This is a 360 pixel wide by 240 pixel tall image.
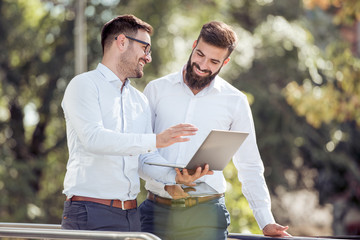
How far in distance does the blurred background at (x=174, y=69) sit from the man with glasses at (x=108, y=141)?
11.3 m

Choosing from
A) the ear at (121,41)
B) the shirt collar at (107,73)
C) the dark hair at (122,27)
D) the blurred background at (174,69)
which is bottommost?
the blurred background at (174,69)

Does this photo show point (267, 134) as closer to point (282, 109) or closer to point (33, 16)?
point (282, 109)

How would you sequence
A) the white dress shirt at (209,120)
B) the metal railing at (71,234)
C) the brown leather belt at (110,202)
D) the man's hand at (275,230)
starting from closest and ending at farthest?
the metal railing at (71,234) → the brown leather belt at (110,202) → the man's hand at (275,230) → the white dress shirt at (209,120)

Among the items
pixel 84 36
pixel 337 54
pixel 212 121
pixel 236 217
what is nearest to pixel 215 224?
pixel 212 121

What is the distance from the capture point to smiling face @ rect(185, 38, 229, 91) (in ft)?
12.8

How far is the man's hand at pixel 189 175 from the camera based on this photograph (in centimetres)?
349

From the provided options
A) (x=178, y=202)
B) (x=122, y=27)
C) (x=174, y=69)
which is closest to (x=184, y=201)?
(x=178, y=202)

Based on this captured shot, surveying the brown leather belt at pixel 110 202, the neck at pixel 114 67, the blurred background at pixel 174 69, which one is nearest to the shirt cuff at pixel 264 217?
the brown leather belt at pixel 110 202

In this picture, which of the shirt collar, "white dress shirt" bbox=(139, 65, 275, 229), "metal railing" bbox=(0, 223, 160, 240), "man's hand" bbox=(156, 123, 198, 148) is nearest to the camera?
"metal railing" bbox=(0, 223, 160, 240)

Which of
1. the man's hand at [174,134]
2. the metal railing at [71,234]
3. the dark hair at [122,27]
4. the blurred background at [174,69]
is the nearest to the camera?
the metal railing at [71,234]

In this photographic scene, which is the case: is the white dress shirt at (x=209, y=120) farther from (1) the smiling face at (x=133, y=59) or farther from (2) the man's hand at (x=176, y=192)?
(1) the smiling face at (x=133, y=59)

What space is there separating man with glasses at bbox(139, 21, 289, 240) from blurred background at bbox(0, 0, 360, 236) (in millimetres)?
10810

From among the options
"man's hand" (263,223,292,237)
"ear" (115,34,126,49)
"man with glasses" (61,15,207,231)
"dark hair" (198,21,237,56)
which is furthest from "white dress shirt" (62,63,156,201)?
"man's hand" (263,223,292,237)

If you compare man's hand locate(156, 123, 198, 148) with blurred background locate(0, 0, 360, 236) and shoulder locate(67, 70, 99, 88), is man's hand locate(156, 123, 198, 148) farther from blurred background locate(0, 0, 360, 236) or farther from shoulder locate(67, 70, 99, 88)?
blurred background locate(0, 0, 360, 236)
